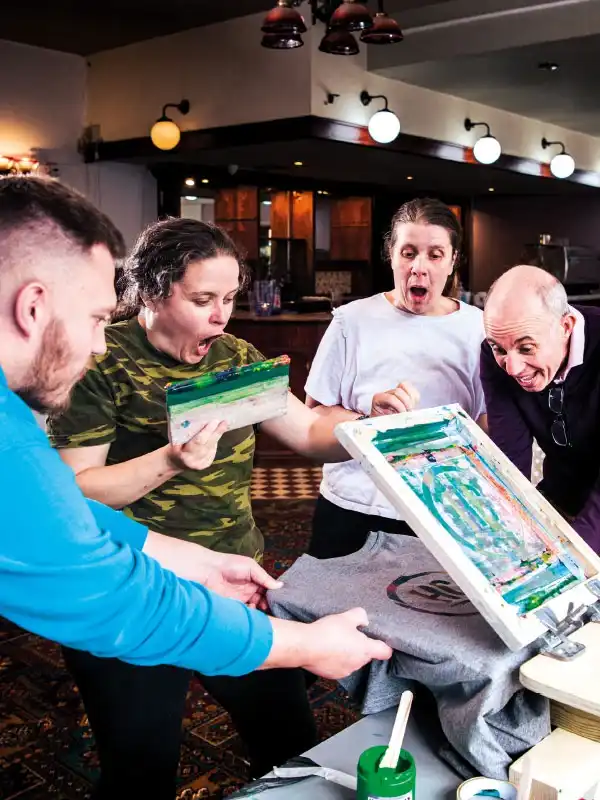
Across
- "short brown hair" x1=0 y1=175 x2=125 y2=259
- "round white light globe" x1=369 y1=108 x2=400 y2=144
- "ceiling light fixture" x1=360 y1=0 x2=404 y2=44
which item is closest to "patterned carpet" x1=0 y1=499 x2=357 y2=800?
"short brown hair" x1=0 y1=175 x2=125 y2=259

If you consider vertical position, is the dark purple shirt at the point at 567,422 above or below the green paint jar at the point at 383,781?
above

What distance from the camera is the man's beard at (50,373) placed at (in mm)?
1050

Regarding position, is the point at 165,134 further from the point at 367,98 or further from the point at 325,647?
the point at 325,647

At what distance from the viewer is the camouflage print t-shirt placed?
1.76 metres

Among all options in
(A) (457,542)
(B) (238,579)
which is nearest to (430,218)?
(B) (238,579)

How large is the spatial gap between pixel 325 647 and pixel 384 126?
658 centimetres

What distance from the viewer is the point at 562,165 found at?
393 inches

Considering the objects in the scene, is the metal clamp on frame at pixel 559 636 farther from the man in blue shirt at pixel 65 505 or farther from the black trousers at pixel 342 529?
the black trousers at pixel 342 529

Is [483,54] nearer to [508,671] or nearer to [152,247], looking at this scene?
[152,247]

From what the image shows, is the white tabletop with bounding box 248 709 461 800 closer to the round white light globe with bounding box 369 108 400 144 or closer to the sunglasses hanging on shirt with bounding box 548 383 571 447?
the sunglasses hanging on shirt with bounding box 548 383 571 447

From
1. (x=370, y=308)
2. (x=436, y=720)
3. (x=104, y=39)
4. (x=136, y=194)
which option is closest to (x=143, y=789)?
(x=436, y=720)

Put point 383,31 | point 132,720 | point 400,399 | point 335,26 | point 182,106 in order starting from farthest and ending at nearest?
1. point 182,106
2. point 383,31
3. point 335,26
4. point 400,399
5. point 132,720

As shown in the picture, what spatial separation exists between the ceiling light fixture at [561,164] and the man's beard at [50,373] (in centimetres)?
973

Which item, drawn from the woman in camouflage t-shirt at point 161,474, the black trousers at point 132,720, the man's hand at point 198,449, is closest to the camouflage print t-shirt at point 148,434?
the woman in camouflage t-shirt at point 161,474
